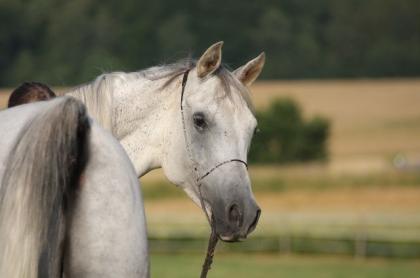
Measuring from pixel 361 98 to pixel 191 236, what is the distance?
3457 centimetres

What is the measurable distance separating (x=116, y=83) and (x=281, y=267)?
17.4m

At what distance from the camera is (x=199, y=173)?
16.4 feet

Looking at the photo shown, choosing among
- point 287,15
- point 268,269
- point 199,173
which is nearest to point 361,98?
point 287,15

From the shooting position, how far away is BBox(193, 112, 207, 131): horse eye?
194 inches

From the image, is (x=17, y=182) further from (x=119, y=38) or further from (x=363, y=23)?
(x=363, y=23)

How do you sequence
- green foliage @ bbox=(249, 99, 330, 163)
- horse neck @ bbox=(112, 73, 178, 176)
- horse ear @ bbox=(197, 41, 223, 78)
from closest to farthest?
horse ear @ bbox=(197, 41, 223, 78), horse neck @ bbox=(112, 73, 178, 176), green foliage @ bbox=(249, 99, 330, 163)

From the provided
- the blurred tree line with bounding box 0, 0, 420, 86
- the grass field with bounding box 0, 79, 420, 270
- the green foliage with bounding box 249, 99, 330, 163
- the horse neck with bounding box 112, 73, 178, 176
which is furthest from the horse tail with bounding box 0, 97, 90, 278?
the blurred tree line with bounding box 0, 0, 420, 86

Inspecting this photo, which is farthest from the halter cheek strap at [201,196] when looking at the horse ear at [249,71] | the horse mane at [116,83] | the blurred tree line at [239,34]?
the blurred tree line at [239,34]

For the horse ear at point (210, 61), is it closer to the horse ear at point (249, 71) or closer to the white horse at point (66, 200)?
the horse ear at point (249, 71)

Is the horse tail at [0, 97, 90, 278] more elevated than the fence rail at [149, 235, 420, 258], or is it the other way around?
the horse tail at [0, 97, 90, 278]

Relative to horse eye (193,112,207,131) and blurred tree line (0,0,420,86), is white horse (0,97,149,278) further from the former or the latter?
blurred tree line (0,0,420,86)

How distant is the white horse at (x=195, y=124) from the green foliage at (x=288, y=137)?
43.9m

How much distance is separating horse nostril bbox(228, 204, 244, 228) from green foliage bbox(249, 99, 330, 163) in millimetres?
44503

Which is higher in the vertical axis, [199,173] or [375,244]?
[199,173]
